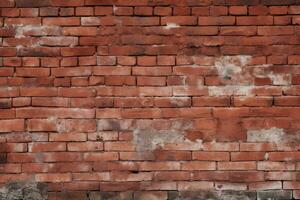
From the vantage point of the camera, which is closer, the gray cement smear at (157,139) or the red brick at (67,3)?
the gray cement smear at (157,139)

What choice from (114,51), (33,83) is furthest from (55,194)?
(114,51)

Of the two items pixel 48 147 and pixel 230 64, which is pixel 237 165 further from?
pixel 48 147

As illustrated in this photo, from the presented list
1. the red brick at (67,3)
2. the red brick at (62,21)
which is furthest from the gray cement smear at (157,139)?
the red brick at (67,3)

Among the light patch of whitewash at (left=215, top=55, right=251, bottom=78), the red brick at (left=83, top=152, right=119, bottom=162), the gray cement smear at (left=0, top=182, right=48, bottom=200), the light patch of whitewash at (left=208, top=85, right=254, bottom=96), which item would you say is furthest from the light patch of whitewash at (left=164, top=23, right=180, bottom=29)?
the gray cement smear at (left=0, top=182, right=48, bottom=200)

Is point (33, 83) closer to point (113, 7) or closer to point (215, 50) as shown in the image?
point (113, 7)

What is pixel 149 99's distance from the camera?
345 centimetres

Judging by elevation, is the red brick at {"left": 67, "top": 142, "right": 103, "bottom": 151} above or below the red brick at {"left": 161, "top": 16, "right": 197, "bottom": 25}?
below

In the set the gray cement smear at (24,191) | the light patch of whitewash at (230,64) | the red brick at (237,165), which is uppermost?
the light patch of whitewash at (230,64)

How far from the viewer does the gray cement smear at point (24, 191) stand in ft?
11.1

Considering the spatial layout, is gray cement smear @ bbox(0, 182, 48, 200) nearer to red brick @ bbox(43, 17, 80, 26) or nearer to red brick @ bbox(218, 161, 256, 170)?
red brick @ bbox(43, 17, 80, 26)

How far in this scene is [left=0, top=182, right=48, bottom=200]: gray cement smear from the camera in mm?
3393

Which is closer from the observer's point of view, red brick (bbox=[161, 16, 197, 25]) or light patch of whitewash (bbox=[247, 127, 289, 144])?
light patch of whitewash (bbox=[247, 127, 289, 144])

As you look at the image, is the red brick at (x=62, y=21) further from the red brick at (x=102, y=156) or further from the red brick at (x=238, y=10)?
the red brick at (x=238, y=10)

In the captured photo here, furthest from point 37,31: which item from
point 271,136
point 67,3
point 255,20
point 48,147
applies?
point 271,136
